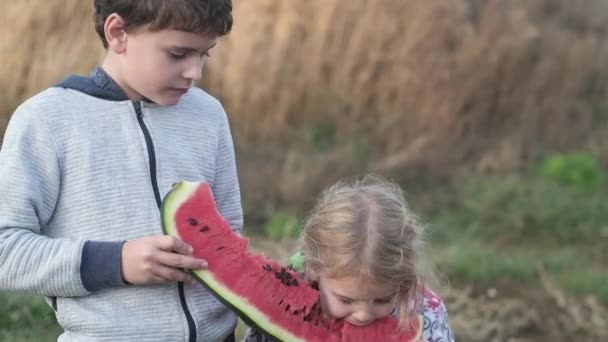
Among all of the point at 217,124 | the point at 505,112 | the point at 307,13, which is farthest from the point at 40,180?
the point at 505,112

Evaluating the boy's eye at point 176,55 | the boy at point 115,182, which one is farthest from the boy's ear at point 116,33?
the boy's eye at point 176,55

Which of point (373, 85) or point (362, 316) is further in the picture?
point (373, 85)

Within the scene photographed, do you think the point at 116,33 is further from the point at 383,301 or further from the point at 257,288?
the point at 383,301

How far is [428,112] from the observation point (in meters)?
8.00

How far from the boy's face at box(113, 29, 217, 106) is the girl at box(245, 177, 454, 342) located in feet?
1.83

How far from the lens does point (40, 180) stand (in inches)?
105

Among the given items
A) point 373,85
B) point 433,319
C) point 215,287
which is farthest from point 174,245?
point 373,85

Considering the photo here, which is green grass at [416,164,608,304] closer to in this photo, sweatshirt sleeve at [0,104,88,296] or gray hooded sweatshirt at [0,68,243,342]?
gray hooded sweatshirt at [0,68,243,342]

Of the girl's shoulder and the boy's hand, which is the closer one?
the boy's hand

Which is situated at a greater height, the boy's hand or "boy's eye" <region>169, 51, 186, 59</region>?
"boy's eye" <region>169, 51, 186, 59</region>

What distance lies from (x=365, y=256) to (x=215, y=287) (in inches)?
16.2

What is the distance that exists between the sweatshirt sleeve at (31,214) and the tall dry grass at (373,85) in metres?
4.54

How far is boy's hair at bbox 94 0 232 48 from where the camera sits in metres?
2.67

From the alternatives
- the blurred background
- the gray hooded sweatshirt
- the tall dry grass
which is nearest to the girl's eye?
→ the gray hooded sweatshirt
